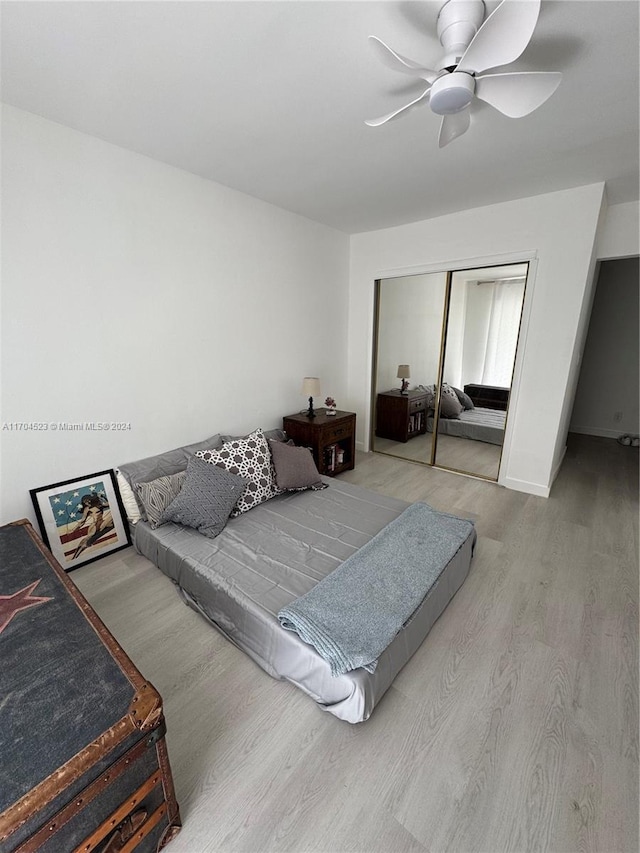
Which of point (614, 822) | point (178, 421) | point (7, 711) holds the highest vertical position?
point (178, 421)

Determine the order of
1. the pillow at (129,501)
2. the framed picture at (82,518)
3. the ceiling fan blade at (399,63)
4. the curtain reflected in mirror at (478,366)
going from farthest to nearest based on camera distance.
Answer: the curtain reflected in mirror at (478,366), the pillow at (129,501), the framed picture at (82,518), the ceiling fan blade at (399,63)

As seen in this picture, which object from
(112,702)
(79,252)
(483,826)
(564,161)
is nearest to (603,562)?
(483,826)

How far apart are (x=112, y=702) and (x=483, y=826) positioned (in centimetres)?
120

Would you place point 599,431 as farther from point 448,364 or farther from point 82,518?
point 82,518

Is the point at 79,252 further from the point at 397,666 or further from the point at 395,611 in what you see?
the point at 397,666

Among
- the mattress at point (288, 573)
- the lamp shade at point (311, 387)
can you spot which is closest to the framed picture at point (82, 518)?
the mattress at point (288, 573)

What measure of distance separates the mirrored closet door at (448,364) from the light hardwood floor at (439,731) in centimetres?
170

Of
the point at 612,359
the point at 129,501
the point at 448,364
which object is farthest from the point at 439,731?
the point at 612,359

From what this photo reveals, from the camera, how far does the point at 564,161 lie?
7.38 ft

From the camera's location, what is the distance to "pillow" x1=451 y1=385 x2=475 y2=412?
3648mm

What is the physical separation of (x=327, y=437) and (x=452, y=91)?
8.16ft

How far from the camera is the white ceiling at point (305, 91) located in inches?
48.9

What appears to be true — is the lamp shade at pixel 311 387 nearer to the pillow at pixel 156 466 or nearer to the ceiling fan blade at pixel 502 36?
the pillow at pixel 156 466

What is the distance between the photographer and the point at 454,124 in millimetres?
1585
